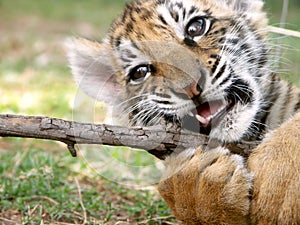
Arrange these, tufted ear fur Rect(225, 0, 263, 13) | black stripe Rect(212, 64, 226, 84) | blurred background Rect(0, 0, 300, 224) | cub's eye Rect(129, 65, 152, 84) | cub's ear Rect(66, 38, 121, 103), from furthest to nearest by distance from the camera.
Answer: tufted ear fur Rect(225, 0, 263, 13), cub's ear Rect(66, 38, 121, 103), blurred background Rect(0, 0, 300, 224), cub's eye Rect(129, 65, 152, 84), black stripe Rect(212, 64, 226, 84)

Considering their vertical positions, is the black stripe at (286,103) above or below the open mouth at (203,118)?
above

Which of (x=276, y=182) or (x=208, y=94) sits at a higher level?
(x=208, y=94)

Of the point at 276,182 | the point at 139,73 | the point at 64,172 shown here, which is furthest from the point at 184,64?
the point at 64,172

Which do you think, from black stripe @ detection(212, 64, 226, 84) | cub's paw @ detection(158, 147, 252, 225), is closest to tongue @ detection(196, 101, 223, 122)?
black stripe @ detection(212, 64, 226, 84)

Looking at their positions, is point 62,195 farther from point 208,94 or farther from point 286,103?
point 286,103

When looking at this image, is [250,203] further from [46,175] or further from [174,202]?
[46,175]

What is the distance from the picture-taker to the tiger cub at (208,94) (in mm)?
3025

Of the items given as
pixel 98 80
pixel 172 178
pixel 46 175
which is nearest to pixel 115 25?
pixel 98 80

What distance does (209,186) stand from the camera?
9.98ft

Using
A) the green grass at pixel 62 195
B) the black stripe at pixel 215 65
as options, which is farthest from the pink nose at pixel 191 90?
the green grass at pixel 62 195

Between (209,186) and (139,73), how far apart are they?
1.10 metres

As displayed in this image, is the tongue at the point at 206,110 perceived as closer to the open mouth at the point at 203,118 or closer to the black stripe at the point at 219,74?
the open mouth at the point at 203,118

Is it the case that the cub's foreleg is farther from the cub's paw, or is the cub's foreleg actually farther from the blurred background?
the blurred background

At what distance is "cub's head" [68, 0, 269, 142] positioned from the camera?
340 cm
